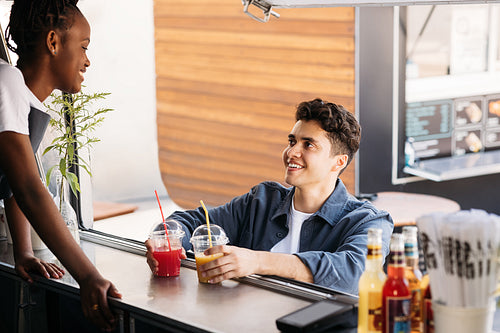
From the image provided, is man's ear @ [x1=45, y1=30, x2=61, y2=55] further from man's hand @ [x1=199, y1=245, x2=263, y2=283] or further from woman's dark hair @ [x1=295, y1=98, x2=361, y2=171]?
woman's dark hair @ [x1=295, y1=98, x2=361, y2=171]

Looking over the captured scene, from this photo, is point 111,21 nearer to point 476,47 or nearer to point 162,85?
point 162,85

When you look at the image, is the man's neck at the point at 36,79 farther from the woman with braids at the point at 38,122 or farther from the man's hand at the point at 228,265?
the man's hand at the point at 228,265

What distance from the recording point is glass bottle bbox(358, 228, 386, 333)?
1.32 metres

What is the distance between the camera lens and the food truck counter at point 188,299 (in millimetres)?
1555

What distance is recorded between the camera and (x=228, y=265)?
6.01 ft

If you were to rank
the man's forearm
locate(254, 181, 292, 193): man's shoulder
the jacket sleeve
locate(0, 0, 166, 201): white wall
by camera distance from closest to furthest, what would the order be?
the man's forearm < the jacket sleeve < locate(254, 181, 292, 193): man's shoulder < locate(0, 0, 166, 201): white wall

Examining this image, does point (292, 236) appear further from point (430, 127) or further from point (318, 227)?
point (430, 127)

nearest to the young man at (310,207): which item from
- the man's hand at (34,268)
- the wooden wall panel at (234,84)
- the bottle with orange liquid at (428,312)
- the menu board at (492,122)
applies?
the man's hand at (34,268)

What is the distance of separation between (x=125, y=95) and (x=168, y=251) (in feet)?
16.5

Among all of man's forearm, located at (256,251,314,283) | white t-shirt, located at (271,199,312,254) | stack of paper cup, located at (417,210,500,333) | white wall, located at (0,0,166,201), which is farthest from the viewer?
white wall, located at (0,0,166,201)

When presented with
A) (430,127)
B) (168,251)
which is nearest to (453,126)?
(430,127)

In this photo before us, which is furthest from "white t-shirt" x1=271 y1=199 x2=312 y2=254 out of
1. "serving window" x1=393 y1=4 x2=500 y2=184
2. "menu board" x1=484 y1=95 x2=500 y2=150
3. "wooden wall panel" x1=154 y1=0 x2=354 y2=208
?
"menu board" x1=484 y1=95 x2=500 y2=150

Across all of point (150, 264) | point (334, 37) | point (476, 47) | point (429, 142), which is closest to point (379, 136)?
point (429, 142)

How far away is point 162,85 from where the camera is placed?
6258 mm
